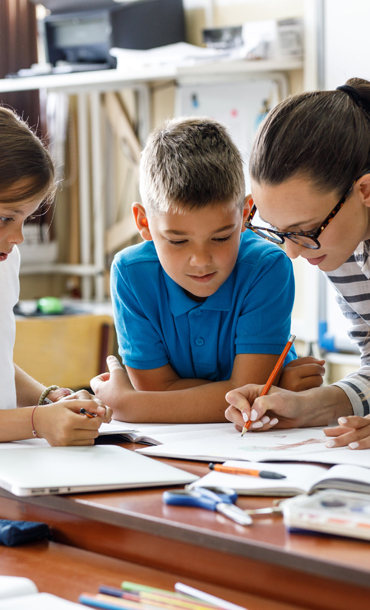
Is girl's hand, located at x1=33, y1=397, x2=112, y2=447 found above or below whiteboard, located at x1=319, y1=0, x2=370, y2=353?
below

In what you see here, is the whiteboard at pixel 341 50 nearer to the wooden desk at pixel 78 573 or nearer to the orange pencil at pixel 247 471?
the orange pencil at pixel 247 471

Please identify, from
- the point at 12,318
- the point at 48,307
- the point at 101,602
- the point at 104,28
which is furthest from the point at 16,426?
the point at 104,28

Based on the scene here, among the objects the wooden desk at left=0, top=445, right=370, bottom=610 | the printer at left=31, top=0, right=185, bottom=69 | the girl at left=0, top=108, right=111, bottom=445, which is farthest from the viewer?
the printer at left=31, top=0, right=185, bottom=69

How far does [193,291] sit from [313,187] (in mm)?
336

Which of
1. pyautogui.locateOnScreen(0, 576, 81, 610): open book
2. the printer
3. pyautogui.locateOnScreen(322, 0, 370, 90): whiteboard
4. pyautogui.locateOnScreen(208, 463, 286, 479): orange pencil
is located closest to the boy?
pyautogui.locateOnScreen(208, 463, 286, 479): orange pencil

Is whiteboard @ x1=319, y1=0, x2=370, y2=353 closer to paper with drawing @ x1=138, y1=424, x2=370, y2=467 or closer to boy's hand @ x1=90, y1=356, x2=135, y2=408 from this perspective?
boy's hand @ x1=90, y1=356, x2=135, y2=408

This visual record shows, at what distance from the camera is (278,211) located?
1086 mm

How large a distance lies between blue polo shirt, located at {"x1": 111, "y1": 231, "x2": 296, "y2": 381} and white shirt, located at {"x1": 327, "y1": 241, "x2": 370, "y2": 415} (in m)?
0.10

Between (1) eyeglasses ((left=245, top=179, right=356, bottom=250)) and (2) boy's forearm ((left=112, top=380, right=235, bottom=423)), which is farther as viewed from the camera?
(2) boy's forearm ((left=112, top=380, right=235, bottom=423))

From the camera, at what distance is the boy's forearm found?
4.08ft

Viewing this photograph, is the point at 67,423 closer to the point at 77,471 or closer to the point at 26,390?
the point at 77,471

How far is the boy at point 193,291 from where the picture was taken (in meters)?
1.24

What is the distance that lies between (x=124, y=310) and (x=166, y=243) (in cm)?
19

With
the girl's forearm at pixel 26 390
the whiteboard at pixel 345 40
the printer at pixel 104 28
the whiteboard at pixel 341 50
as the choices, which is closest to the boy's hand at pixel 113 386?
the girl's forearm at pixel 26 390
